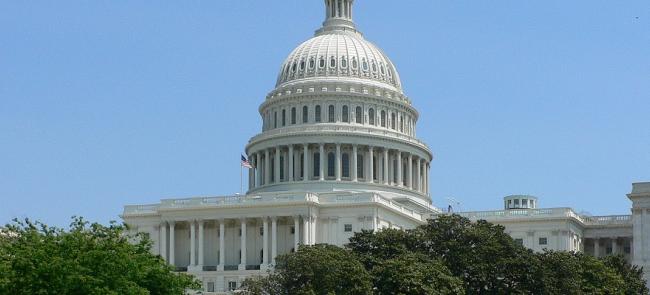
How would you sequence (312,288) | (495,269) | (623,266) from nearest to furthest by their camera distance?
(312,288) → (495,269) → (623,266)

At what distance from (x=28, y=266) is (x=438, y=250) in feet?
178

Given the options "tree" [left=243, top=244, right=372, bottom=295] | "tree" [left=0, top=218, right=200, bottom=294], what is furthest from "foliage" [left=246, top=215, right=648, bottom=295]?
"tree" [left=0, top=218, right=200, bottom=294]

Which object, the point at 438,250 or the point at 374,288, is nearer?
the point at 374,288

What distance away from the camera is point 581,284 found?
16025 centimetres

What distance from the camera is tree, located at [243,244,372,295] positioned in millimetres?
148250

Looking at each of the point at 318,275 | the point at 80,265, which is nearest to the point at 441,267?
the point at 318,275

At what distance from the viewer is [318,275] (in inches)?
5915

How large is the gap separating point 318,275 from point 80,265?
34.0 metres

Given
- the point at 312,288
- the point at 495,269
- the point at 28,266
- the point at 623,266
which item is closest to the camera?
the point at 28,266

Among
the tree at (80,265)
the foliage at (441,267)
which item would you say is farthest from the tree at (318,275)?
the tree at (80,265)

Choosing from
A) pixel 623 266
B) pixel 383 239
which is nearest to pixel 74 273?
pixel 383 239

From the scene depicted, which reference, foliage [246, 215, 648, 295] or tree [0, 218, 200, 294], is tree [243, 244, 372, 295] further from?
tree [0, 218, 200, 294]

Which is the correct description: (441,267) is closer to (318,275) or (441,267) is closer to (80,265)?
(318,275)

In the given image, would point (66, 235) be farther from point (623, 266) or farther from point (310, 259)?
point (623, 266)
